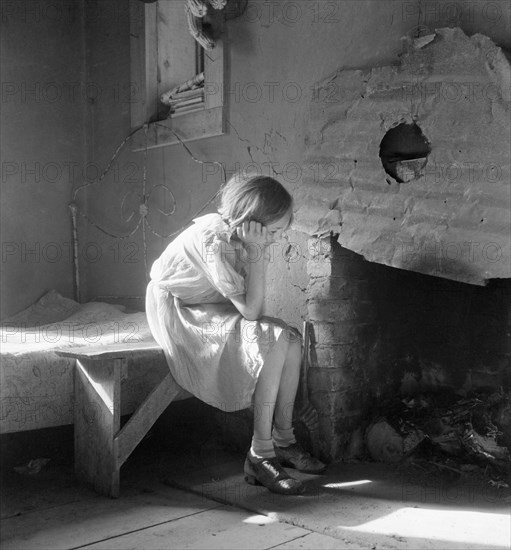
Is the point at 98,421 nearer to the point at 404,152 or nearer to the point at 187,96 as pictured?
the point at 404,152

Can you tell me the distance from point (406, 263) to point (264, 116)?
1.07m

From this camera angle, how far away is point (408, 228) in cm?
263

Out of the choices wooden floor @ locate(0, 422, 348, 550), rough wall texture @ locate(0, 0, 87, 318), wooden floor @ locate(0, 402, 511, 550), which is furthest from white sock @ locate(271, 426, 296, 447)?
rough wall texture @ locate(0, 0, 87, 318)

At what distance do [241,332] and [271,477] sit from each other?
567mm

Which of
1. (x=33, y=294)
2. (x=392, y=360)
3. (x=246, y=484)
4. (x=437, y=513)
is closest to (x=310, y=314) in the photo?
(x=392, y=360)

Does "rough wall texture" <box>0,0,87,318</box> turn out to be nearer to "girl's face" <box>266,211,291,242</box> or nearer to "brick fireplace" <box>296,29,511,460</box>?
"brick fireplace" <box>296,29,511,460</box>

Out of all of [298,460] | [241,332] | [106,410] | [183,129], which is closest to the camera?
[106,410]

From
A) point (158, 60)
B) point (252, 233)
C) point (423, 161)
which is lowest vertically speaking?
point (252, 233)

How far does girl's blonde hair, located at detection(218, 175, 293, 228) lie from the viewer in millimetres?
2695

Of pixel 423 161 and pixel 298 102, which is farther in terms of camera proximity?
pixel 298 102

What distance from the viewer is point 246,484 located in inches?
109

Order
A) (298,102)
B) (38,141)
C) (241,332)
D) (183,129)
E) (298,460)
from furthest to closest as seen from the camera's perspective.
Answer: (38,141), (183,129), (298,102), (298,460), (241,332)

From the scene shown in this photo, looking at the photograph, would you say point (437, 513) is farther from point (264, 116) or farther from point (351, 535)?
point (264, 116)

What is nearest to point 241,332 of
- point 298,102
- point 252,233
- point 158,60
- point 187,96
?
point 252,233
